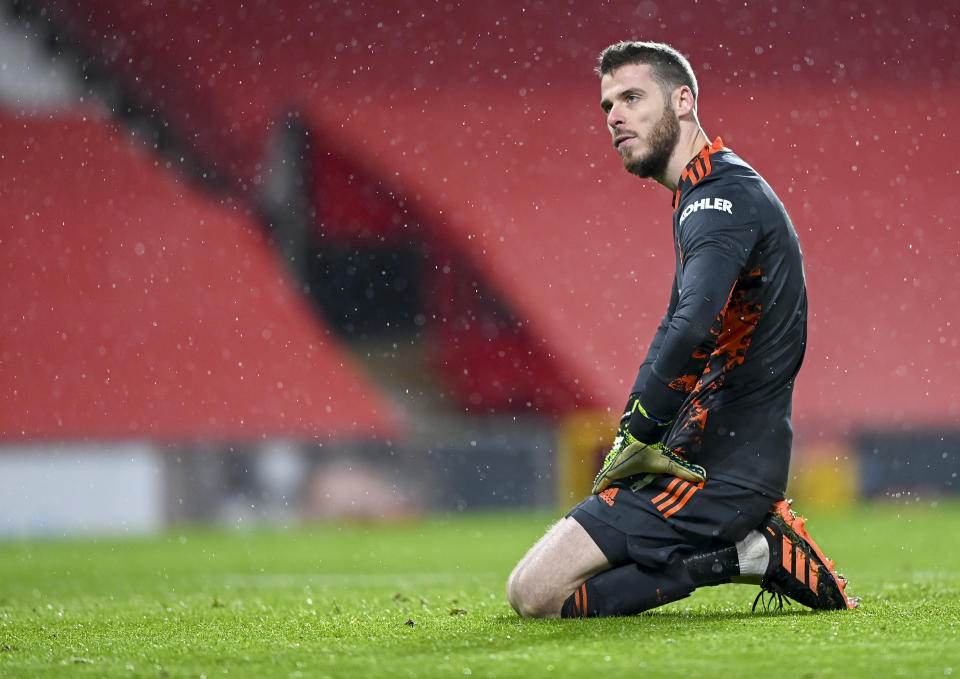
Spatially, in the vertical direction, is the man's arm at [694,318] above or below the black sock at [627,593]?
above

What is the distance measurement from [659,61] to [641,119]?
16 centimetres

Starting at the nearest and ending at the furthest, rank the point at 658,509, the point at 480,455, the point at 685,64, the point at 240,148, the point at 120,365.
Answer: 1. the point at 658,509
2. the point at 685,64
3. the point at 480,455
4. the point at 120,365
5. the point at 240,148

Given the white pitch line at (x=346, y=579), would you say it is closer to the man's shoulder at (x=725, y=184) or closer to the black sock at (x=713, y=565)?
the black sock at (x=713, y=565)

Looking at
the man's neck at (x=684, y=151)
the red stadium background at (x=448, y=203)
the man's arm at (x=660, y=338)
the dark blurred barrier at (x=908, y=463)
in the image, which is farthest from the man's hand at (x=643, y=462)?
the red stadium background at (x=448, y=203)

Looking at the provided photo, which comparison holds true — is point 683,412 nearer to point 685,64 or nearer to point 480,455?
point 685,64

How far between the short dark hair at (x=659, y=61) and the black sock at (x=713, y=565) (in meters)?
1.21

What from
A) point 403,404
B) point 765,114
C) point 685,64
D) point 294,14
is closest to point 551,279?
point 403,404

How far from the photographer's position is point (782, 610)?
3188 mm

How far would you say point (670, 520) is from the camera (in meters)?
3.05

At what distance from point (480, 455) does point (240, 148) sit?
200 inches

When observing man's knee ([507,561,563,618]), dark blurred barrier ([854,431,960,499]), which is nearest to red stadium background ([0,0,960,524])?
dark blurred barrier ([854,431,960,499])

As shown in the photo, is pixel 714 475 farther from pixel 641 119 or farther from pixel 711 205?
pixel 641 119

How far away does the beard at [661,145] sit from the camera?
10.5 feet

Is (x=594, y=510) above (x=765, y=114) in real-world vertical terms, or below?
below
